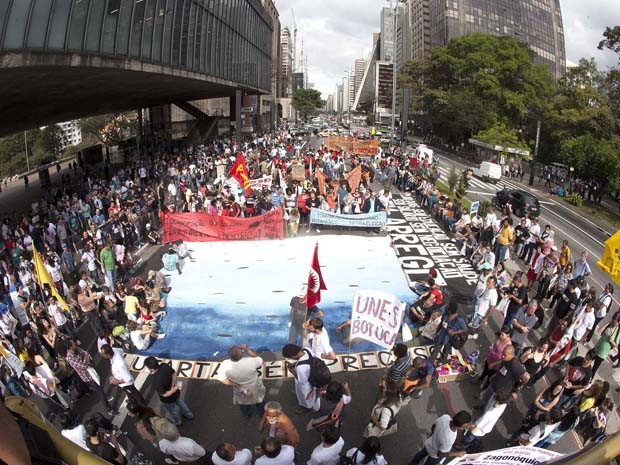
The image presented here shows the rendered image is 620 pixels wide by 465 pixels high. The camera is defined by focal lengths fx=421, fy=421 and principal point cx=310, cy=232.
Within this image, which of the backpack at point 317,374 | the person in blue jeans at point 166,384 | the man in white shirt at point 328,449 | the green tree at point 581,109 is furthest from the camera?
the green tree at point 581,109

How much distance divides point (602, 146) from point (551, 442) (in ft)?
99.5

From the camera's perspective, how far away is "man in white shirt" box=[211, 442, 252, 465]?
188 inches

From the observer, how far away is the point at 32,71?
14.9m

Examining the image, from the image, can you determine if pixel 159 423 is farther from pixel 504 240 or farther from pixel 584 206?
pixel 584 206

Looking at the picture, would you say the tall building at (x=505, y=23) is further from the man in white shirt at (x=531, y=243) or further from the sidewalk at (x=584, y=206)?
the man in white shirt at (x=531, y=243)

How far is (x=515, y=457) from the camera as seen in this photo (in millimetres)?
3689

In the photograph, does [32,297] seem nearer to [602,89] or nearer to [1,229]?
[1,229]

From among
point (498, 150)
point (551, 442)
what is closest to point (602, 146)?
point (498, 150)

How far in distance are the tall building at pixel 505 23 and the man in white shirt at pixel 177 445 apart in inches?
4003

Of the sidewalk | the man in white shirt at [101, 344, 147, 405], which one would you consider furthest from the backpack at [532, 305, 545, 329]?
the sidewalk

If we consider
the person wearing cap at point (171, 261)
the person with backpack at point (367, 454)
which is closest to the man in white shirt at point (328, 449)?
the person with backpack at point (367, 454)

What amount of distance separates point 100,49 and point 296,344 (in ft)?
50.3

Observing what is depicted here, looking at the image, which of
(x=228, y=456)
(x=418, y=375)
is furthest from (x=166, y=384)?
(x=418, y=375)

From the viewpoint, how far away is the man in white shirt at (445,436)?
5.15 meters
